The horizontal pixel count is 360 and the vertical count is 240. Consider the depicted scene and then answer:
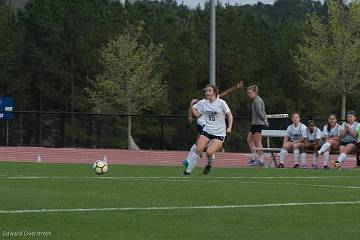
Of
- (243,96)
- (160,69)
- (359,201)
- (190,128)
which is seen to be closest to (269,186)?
(359,201)

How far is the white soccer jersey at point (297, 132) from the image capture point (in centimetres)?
2619

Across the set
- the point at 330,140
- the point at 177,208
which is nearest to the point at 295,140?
the point at 330,140

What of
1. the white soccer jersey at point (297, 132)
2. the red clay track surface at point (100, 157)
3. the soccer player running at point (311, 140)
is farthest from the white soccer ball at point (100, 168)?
the red clay track surface at point (100, 157)

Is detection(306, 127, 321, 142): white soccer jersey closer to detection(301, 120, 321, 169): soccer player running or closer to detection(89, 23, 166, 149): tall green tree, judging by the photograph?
detection(301, 120, 321, 169): soccer player running

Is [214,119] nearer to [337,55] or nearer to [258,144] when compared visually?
[258,144]

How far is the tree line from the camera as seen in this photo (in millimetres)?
63750

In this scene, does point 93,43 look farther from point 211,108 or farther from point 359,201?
point 359,201

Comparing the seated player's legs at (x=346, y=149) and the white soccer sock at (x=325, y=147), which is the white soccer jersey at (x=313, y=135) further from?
the seated player's legs at (x=346, y=149)

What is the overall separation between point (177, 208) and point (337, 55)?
51.6 m

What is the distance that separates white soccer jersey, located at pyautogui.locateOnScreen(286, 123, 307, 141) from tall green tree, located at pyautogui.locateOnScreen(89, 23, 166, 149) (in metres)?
37.7

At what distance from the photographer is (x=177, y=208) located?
11477 mm

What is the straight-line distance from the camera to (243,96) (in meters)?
82.3

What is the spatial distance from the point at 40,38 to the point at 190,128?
31.9m

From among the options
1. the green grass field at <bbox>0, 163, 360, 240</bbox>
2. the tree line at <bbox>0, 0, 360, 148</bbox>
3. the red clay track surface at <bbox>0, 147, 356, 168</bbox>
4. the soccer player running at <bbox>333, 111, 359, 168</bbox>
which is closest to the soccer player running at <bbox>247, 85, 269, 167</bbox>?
the soccer player running at <bbox>333, 111, 359, 168</bbox>
